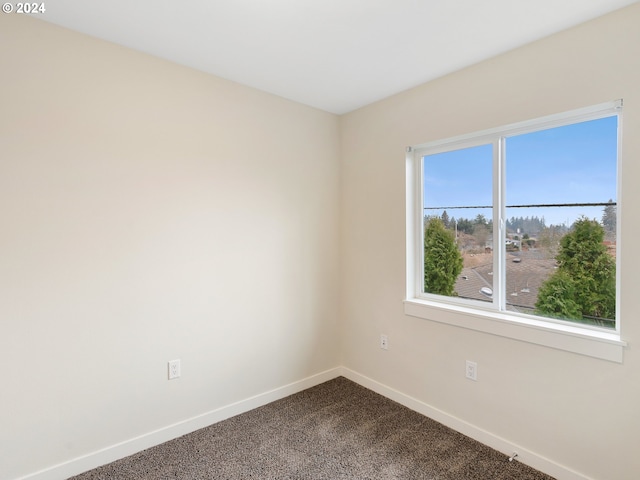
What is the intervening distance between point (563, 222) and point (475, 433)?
4.73 ft

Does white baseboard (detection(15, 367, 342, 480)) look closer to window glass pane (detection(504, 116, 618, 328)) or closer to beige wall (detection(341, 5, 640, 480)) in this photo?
beige wall (detection(341, 5, 640, 480))

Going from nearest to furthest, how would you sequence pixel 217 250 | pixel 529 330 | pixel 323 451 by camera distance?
pixel 529 330, pixel 323 451, pixel 217 250

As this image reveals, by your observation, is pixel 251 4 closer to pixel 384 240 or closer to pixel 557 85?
pixel 557 85

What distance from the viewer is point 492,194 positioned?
228 centimetres

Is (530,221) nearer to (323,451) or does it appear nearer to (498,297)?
(498,297)

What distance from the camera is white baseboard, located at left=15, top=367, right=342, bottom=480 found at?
1842 millimetres

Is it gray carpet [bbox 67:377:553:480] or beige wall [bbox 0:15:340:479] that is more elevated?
beige wall [bbox 0:15:340:479]

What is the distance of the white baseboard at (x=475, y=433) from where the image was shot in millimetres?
1863

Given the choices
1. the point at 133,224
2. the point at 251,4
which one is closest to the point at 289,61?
the point at 251,4

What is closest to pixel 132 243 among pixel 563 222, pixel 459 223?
pixel 459 223

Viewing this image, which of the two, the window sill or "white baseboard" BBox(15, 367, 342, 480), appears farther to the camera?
"white baseboard" BBox(15, 367, 342, 480)

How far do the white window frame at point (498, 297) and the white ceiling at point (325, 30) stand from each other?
0.48 metres

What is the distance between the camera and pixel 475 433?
2.21 metres

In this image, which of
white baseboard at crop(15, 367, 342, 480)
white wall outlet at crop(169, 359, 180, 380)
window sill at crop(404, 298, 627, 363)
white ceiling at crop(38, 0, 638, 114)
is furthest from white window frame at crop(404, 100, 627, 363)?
white wall outlet at crop(169, 359, 180, 380)
